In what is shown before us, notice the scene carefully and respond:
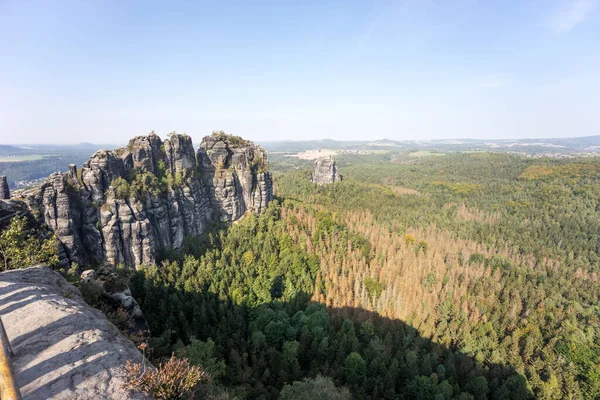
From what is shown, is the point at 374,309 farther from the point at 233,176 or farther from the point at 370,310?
the point at 233,176

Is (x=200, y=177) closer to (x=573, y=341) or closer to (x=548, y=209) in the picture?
(x=573, y=341)

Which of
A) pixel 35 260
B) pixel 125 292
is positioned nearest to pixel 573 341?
pixel 125 292

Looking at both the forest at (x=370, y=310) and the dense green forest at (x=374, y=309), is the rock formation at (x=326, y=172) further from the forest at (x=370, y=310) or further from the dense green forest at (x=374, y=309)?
the forest at (x=370, y=310)

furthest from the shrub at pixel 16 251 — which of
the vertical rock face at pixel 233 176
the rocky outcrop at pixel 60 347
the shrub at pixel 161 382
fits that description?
the vertical rock face at pixel 233 176

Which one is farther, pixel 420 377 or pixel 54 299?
pixel 420 377

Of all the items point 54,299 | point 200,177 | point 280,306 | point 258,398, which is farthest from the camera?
point 200,177

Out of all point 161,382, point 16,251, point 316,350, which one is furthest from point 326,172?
point 161,382

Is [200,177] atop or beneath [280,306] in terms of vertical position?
atop

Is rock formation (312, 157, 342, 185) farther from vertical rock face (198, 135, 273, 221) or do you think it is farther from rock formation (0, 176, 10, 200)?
rock formation (0, 176, 10, 200)
